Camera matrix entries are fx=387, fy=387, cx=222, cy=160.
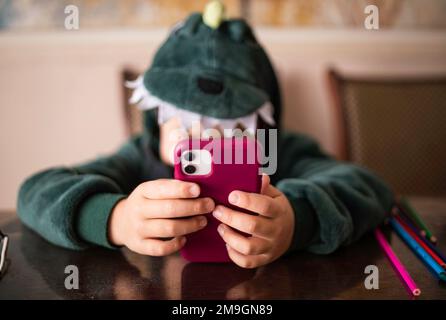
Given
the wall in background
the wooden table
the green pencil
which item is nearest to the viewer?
the wooden table

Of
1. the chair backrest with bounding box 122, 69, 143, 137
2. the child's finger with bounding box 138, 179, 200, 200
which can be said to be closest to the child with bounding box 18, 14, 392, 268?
the child's finger with bounding box 138, 179, 200, 200

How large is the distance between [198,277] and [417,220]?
325 mm

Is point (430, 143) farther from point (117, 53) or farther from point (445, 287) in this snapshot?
point (117, 53)

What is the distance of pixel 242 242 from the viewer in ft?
1.20

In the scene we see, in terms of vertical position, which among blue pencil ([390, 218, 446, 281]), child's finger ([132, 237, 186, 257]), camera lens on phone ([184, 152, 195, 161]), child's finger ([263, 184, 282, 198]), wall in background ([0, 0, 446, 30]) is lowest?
blue pencil ([390, 218, 446, 281])

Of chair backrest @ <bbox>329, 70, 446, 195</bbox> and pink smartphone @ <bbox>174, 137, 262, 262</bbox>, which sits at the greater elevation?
pink smartphone @ <bbox>174, 137, 262, 262</bbox>

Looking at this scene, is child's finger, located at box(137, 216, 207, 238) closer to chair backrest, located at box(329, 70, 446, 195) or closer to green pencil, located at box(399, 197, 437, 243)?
green pencil, located at box(399, 197, 437, 243)

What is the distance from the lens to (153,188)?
0.37 m

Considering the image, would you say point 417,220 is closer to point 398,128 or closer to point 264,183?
point 264,183

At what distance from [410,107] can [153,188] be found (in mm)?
705

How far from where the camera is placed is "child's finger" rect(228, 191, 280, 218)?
36 centimetres

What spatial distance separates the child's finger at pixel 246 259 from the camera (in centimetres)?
37

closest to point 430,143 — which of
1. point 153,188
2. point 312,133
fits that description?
point 312,133

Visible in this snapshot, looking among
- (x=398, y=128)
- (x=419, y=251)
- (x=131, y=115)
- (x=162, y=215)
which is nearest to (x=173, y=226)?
(x=162, y=215)
